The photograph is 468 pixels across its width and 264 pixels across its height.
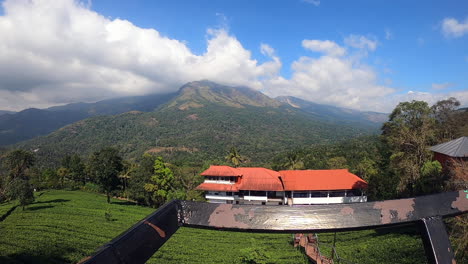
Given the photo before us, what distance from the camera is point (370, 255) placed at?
1252 centimetres

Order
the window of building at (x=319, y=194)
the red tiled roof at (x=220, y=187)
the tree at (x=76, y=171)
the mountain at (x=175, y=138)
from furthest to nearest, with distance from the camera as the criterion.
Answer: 1. the mountain at (x=175, y=138)
2. the tree at (x=76, y=171)
3. the red tiled roof at (x=220, y=187)
4. the window of building at (x=319, y=194)

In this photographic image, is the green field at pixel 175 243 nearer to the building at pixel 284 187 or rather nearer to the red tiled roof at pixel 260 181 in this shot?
the building at pixel 284 187

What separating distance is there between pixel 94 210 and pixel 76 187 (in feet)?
83.8

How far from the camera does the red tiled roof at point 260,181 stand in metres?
22.7

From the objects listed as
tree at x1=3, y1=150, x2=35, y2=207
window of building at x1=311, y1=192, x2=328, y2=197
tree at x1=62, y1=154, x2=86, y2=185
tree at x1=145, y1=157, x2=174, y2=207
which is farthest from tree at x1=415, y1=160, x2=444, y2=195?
tree at x1=62, y1=154, x2=86, y2=185

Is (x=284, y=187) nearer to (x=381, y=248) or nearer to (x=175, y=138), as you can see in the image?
(x=381, y=248)

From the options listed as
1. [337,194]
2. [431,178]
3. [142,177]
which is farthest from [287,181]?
[142,177]

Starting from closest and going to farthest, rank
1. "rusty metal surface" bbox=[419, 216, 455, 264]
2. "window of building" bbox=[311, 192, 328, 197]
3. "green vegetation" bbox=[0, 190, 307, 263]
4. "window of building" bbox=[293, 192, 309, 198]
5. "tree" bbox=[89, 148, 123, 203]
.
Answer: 1. "rusty metal surface" bbox=[419, 216, 455, 264]
2. "green vegetation" bbox=[0, 190, 307, 263]
3. "window of building" bbox=[311, 192, 328, 197]
4. "window of building" bbox=[293, 192, 309, 198]
5. "tree" bbox=[89, 148, 123, 203]

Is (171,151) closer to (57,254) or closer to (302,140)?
(302,140)

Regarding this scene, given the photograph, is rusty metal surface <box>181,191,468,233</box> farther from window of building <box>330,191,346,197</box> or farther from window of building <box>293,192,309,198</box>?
window of building <box>330,191,346,197</box>

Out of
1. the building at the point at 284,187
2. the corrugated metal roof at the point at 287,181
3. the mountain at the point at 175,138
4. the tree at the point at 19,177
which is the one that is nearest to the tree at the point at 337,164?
the building at the point at 284,187

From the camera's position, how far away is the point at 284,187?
74.2 feet

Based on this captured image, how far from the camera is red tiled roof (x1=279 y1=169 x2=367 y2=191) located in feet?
72.5

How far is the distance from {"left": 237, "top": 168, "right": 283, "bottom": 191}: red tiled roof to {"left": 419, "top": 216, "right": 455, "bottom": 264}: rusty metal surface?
71.7 ft
